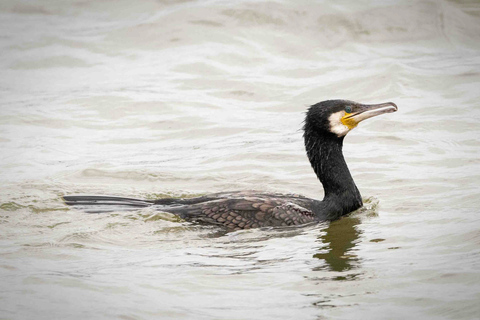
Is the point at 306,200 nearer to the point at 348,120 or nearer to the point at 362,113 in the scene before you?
the point at 348,120

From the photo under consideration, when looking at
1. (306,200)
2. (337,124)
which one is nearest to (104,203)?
(306,200)

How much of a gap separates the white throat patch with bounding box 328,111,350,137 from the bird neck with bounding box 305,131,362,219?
0.25ft

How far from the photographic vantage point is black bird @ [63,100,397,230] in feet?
24.8

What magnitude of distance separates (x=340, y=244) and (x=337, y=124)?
1458mm

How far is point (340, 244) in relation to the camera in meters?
6.96

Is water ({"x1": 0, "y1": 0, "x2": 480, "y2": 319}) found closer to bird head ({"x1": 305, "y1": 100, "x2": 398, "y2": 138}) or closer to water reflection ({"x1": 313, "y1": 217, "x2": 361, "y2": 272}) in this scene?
water reflection ({"x1": 313, "y1": 217, "x2": 361, "y2": 272})

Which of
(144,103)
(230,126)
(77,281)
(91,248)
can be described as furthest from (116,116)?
(77,281)

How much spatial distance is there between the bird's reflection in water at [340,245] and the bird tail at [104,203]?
205cm

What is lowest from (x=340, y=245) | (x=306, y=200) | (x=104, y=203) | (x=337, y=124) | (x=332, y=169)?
(x=340, y=245)

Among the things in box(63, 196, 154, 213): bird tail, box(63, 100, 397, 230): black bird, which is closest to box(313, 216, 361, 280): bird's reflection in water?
box(63, 100, 397, 230): black bird

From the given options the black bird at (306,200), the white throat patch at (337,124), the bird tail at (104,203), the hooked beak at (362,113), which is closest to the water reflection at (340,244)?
the black bird at (306,200)

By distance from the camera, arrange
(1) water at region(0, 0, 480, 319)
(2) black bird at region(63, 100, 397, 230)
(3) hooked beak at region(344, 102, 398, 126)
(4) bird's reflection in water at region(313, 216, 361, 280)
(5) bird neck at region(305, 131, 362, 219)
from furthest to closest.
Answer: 1. (5) bird neck at region(305, 131, 362, 219)
2. (3) hooked beak at region(344, 102, 398, 126)
3. (2) black bird at region(63, 100, 397, 230)
4. (4) bird's reflection in water at region(313, 216, 361, 280)
5. (1) water at region(0, 0, 480, 319)

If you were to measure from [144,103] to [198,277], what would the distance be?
23.7ft

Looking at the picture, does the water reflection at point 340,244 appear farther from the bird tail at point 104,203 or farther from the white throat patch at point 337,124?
the bird tail at point 104,203
